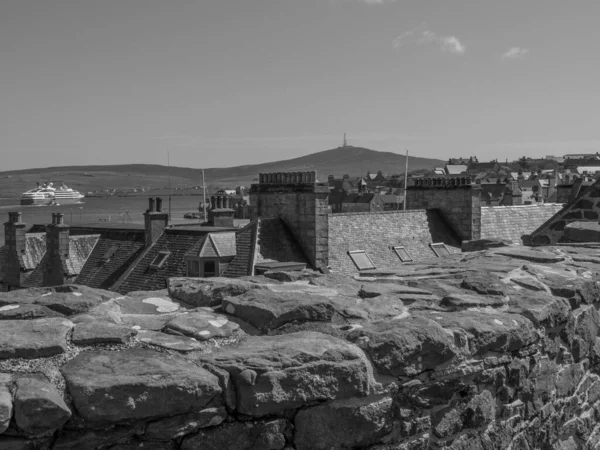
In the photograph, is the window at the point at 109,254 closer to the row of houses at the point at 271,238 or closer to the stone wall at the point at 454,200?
the row of houses at the point at 271,238

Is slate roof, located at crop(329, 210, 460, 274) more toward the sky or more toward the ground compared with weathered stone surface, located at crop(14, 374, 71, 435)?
more toward the ground

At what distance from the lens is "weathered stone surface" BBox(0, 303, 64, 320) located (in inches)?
131

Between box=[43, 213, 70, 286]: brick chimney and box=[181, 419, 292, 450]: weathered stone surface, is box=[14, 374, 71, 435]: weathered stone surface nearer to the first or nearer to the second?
box=[181, 419, 292, 450]: weathered stone surface

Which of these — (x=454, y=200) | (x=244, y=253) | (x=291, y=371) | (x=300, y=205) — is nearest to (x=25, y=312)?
(x=291, y=371)

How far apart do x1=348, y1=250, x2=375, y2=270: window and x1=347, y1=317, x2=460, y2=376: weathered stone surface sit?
22.5 m

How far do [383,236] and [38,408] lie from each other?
26.1 m

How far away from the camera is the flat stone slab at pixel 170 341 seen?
124 inches

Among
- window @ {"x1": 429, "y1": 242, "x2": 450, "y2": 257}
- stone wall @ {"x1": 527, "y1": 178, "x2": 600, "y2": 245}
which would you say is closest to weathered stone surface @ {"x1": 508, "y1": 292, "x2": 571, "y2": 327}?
stone wall @ {"x1": 527, "y1": 178, "x2": 600, "y2": 245}

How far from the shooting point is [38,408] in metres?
2.55

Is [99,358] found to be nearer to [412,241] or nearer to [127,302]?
[127,302]

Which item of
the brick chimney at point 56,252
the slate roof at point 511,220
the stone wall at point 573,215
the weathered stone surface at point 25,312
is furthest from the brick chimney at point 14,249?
the weathered stone surface at point 25,312

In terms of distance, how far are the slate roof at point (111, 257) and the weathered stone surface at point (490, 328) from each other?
25.5 meters

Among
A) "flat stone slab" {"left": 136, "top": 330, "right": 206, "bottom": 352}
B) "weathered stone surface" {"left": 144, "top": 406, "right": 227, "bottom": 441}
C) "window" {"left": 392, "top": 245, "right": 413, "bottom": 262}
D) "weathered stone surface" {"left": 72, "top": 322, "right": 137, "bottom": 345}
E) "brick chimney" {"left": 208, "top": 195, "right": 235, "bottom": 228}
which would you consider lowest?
"window" {"left": 392, "top": 245, "right": 413, "bottom": 262}

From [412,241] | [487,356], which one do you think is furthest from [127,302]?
[412,241]
